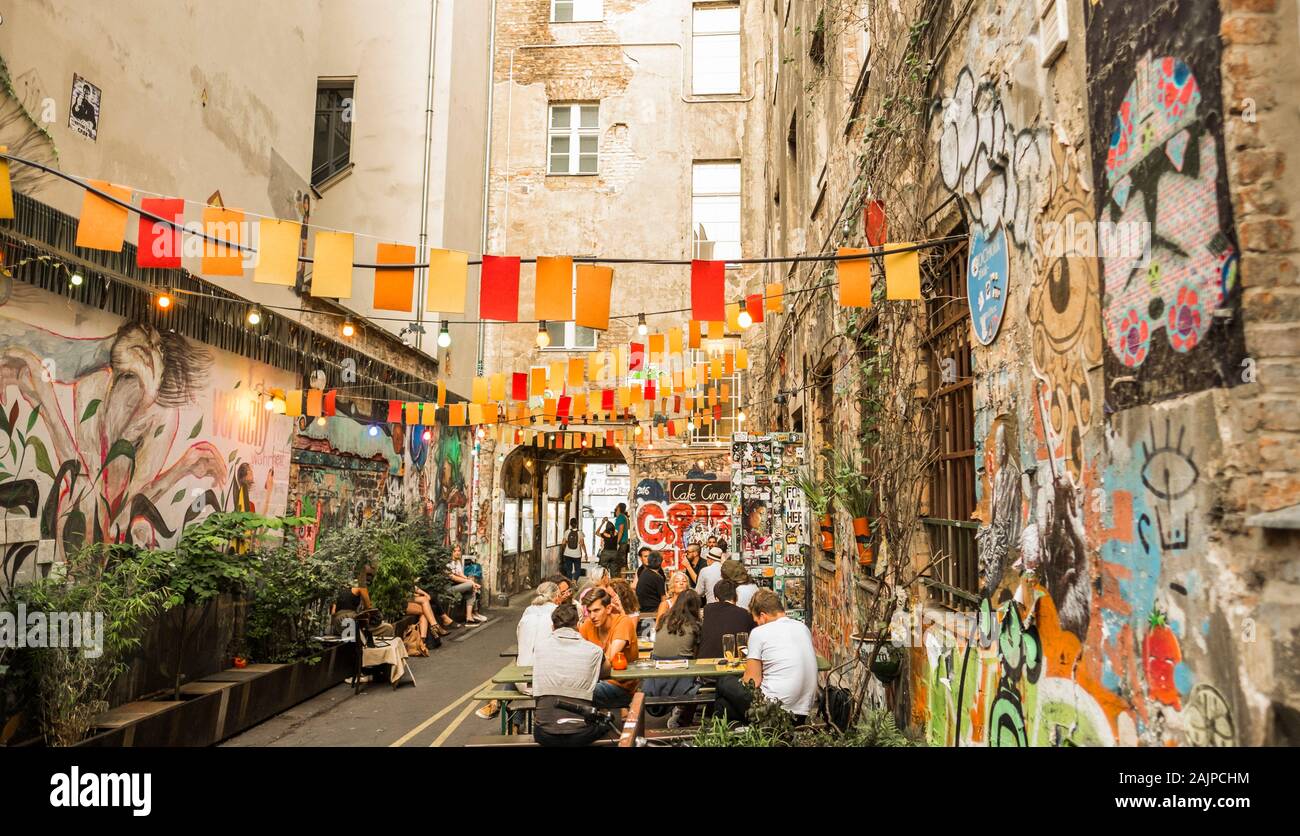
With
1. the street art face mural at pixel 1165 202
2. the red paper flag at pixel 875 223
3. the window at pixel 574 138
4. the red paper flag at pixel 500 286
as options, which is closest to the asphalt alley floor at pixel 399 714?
A: the red paper flag at pixel 500 286

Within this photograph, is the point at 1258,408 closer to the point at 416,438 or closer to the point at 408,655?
the point at 408,655

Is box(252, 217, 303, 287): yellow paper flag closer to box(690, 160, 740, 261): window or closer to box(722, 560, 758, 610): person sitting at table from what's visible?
box(722, 560, 758, 610): person sitting at table

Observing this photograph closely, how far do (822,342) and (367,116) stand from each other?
12001 mm

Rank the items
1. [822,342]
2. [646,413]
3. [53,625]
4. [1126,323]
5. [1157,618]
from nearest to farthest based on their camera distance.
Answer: [1157,618] → [1126,323] → [53,625] → [822,342] → [646,413]

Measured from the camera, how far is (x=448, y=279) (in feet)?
17.9

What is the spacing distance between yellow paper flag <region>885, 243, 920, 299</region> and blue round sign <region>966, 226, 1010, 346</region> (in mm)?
399

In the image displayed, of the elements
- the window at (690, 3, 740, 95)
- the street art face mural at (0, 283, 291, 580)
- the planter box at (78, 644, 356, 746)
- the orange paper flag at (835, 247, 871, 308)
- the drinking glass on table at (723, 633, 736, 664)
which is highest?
the window at (690, 3, 740, 95)

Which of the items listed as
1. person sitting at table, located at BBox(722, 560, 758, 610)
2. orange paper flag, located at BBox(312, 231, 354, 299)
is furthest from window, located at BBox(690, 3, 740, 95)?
orange paper flag, located at BBox(312, 231, 354, 299)

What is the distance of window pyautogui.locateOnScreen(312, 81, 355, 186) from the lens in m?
16.3

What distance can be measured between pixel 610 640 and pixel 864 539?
2.23 meters

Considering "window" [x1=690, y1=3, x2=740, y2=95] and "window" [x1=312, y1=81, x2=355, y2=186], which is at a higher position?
"window" [x1=690, y1=3, x2=740, y2=95]

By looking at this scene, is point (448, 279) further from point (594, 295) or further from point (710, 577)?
point (710, 577)

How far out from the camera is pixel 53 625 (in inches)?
219
